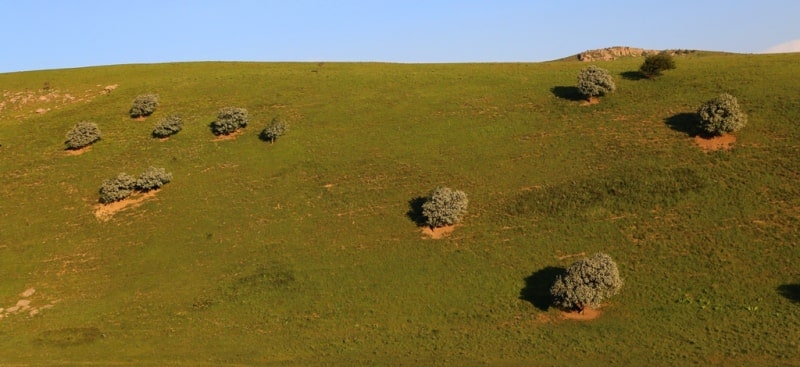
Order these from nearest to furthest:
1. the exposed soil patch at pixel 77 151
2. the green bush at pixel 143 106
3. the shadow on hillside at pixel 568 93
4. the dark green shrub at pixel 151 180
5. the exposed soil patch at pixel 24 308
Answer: the exposed soil patch at pixel 24 308 < the dark green shrub at pixel 151 180 < the shadow on hillside at pixel 568 93 < the exposed soil patch at pixel 77 151 < the green bush at pixel 143 106

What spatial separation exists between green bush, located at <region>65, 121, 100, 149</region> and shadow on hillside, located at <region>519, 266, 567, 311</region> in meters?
58.5

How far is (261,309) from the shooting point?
141 ft

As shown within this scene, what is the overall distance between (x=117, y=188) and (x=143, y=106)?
2201cm

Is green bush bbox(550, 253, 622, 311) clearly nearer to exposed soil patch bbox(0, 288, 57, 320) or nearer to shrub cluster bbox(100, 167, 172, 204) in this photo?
exposed soil patch bbox(0, 288, 57, 320)

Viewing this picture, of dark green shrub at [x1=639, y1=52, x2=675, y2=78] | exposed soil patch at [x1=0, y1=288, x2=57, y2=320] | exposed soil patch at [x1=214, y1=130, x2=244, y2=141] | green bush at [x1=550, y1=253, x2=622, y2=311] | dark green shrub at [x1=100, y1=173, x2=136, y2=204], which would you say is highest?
dark green shrub at [x1=639, y1=52, x2=675, y2=78]

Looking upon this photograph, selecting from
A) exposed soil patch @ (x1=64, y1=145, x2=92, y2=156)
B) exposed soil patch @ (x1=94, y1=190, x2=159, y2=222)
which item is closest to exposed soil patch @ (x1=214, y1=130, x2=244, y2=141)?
exposed soil patch @ (x1=94, y1=190, x2=159, y2=222)

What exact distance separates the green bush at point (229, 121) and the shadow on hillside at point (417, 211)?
1139 inches

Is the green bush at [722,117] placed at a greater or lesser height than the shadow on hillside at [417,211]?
greater

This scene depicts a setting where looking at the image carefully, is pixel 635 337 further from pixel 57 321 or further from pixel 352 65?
pixel 352 65

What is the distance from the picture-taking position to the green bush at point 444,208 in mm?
48750

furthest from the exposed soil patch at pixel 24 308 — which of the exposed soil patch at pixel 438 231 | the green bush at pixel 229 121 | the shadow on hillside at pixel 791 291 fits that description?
the shadow on hillside at pixel 791 291

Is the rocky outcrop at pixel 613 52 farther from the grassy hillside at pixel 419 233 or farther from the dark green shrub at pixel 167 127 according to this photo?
the dark green shrub at pixel 167 127

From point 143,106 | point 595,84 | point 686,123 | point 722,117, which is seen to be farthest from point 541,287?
point 143,106

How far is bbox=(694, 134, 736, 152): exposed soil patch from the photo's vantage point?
52.7 metres
